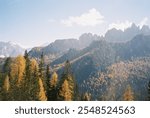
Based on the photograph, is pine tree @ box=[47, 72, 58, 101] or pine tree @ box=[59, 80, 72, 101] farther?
pine tree @ box=[47, 72, 58, 101]

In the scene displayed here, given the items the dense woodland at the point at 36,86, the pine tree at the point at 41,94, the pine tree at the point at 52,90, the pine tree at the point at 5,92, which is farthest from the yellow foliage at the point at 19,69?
the pine tree at the point at 41,94

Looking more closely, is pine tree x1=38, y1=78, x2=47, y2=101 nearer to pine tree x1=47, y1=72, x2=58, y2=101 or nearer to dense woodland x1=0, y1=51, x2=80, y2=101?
dense woodland x1=0, y1=51, x2=80, y2=101

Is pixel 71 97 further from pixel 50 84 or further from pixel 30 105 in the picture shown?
pixel 30 105

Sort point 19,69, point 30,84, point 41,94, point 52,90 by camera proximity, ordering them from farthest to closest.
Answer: point 19,69, point 52,90, point 30,84, point 41,94

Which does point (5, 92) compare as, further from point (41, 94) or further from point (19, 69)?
point (41, 94)

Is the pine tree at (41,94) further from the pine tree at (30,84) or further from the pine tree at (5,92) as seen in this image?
the pine tree at (5,92)

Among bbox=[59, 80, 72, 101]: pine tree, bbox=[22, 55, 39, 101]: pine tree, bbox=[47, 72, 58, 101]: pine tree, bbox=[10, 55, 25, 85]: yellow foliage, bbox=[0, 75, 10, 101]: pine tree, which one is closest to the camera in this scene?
bbox=[59, 80, 72, 101]: pine tree

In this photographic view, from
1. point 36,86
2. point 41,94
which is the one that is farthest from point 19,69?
point 41,94

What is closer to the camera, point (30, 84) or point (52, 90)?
point (30, 84)

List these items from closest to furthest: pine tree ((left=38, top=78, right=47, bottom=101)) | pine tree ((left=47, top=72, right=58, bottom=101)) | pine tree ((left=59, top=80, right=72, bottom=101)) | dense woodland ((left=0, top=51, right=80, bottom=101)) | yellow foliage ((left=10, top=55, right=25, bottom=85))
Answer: pine tree ((left=38, top=78, right=47, bottom=101)), pine tree ((left=59, top=80, right=72, bottom=101)), dense woodland ((left=0, top=51, right=80, bottom=101)), pine tree ((left=47, top=72, right=58, bottom=101)), yellow foliage ((left=10, top=55, right=25, bottom=85))

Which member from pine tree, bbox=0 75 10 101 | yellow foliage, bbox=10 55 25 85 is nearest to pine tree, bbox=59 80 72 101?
yellow foliage, bbox=10 55 25 85

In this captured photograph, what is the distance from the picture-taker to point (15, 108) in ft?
86.0

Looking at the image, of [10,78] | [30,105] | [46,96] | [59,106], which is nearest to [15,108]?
[30,105]

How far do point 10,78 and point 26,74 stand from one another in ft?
39.0
